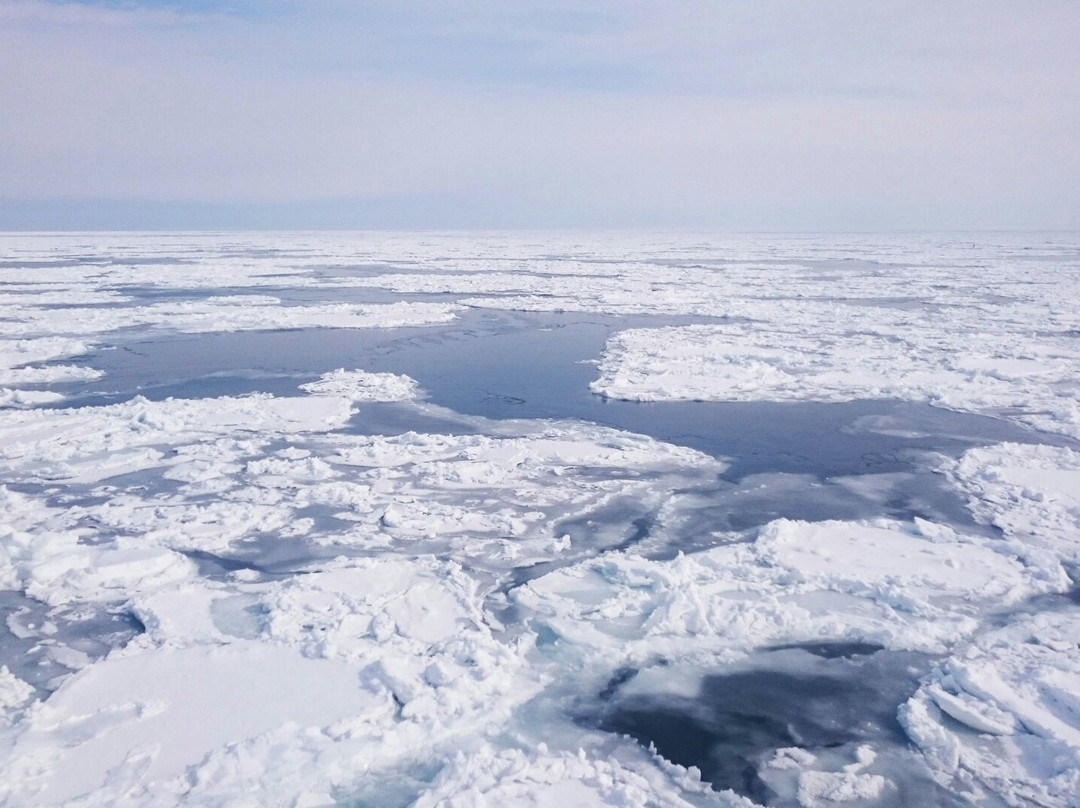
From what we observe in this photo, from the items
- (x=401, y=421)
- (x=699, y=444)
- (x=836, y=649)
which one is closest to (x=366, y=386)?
(x=401, y=421)

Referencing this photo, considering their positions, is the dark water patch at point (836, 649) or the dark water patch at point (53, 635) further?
the dark water patch at point (836, 649)

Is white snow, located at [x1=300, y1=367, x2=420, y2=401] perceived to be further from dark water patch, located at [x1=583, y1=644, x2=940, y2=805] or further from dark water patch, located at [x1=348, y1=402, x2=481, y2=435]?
dark water patch, located at [x1=583, y1=644, x2=940, y2=805]

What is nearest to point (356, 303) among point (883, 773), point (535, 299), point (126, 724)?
point (535, 299)

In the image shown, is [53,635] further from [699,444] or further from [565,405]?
[565,405]

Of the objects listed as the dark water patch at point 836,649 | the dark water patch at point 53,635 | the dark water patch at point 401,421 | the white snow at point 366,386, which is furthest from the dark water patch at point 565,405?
the dark water patch at point 53,635

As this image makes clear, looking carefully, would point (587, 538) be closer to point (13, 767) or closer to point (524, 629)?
point (524, 629)

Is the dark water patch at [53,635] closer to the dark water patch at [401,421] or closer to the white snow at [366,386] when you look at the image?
the dark water patch at [401,421]
